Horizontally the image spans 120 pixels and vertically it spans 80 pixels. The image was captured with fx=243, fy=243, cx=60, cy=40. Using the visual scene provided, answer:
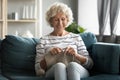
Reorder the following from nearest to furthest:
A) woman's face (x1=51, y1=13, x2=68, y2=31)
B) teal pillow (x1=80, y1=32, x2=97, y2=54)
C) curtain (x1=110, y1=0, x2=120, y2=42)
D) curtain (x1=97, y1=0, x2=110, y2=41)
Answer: woman's face (x1=51, y1=13, x2=68, y2=31), teal pillow (x1=80, y1=32, x2=97, y2=54), curtain (x1=110, y1=0, x2=120, y2=42), curtain (x1=97, y1=0, x2=110, y2=41)

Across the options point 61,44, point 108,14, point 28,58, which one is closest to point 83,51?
point 61,44

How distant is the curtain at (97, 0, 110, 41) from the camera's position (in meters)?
4.04

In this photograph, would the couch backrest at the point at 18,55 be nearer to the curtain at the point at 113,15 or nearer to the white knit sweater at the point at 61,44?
the white knit sweater at the point at 61,44

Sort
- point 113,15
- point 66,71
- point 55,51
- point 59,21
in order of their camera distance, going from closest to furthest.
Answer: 1. point 66,71
2. point 55,51
3. point 59,21
4. point 113,15

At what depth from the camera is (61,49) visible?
231 centimetres

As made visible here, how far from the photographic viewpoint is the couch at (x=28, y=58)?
2.30 metres

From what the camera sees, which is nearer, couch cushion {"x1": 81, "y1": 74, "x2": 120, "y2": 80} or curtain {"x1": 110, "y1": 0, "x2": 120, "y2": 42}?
couch cushion {"x1": 81, "y1": 74, "x2": 120, "y2": 80}

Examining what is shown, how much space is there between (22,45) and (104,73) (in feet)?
2.83

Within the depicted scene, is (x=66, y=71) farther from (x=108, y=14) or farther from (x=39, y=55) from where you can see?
(x=108, y=14)

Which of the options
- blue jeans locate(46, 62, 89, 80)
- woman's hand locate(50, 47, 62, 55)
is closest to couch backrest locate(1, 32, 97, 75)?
woman's hand locate(50, 47, 62, 55)

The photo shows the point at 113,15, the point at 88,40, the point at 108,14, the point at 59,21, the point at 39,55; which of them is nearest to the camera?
the point at 39,55

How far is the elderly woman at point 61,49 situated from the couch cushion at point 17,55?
4.9 inches

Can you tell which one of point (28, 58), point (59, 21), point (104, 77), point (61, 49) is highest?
point (59, 21)

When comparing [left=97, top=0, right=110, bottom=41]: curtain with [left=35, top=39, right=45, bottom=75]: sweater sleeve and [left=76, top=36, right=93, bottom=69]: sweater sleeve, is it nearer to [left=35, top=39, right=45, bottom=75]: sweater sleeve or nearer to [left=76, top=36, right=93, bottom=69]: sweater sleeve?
[left=76, top=36, right=93, bottom=69]: sweater sleeve
